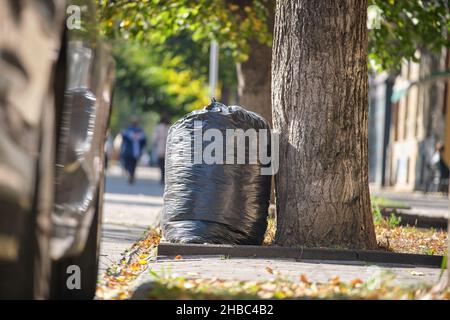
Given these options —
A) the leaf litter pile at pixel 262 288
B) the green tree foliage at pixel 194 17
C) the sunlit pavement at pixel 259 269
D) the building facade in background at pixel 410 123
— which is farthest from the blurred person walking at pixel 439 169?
the leaf litter pile at pixel 262 288

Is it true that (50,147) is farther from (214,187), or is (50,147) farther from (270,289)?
(214,187)

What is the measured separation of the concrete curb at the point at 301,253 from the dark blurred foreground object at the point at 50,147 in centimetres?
269

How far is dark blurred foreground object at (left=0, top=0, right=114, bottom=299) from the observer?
16.2 feet

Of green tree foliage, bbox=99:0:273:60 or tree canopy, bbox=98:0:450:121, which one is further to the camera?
green tree foliage, bbox=99:0:273:60

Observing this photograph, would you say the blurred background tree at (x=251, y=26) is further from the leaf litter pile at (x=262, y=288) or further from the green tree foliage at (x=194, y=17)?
the leaf litter pile at (x=262, y=288)

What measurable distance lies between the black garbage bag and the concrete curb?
309 mm

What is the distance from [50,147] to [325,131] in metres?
4.46

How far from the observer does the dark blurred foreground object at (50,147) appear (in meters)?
4.95

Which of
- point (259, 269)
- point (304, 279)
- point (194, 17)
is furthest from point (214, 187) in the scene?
point (194, 17)

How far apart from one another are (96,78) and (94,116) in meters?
0.20

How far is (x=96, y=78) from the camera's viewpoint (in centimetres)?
627

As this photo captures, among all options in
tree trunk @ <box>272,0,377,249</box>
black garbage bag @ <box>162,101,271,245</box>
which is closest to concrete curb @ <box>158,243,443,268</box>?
black garbage bag @ <box>162,101,271,245</box>

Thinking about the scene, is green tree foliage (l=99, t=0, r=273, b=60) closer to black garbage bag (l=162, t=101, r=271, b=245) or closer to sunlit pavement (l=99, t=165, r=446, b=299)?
sunlit pavement (l=99, t=165, r=446, b=299)

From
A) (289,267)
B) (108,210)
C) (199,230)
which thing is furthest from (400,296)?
(108,210)
